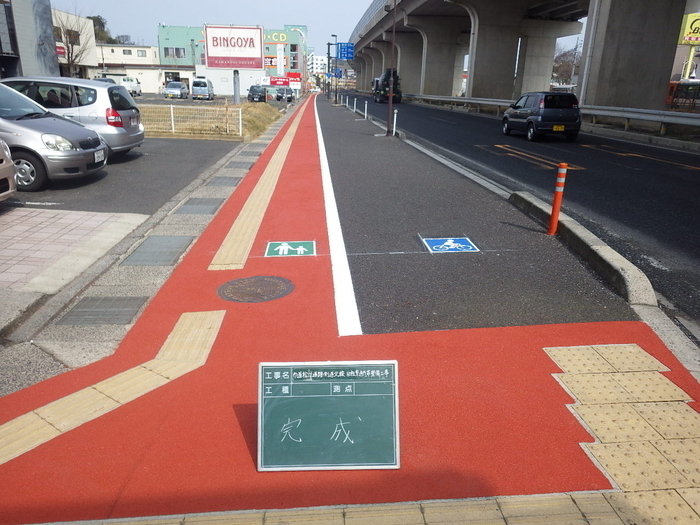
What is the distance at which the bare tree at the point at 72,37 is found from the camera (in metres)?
49.1

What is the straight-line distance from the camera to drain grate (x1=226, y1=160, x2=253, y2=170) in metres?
12.9

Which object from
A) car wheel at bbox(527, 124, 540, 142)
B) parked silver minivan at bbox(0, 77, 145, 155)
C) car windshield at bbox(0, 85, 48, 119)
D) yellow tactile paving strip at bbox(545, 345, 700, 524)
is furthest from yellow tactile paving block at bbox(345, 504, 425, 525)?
car wheel at bbox(527, 124, 540, 142)

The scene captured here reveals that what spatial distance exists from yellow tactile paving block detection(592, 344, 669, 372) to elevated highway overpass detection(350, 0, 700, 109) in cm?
1896

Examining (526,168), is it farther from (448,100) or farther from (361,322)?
(448,100)

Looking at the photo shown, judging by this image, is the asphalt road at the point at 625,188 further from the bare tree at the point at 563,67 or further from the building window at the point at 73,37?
the bare tree at the point at 563,67

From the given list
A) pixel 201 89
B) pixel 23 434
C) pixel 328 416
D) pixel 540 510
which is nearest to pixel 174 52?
pixel 201 89

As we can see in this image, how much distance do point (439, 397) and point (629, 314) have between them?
2.30 metres

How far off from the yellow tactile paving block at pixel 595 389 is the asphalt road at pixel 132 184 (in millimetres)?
6734

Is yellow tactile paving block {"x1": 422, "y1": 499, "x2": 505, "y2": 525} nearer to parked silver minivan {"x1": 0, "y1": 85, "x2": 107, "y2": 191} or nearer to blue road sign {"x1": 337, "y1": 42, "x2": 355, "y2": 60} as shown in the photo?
parked silver minivan {"x1": 0, "y1": 85, "x2": 107, "y2": 191}

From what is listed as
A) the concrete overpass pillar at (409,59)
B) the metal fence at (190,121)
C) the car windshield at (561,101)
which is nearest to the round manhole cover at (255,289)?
the metal fence at (190,121)

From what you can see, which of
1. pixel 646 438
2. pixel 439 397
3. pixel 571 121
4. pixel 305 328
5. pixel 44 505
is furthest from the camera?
pixel 571 121

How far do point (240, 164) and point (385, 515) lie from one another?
1178 cm

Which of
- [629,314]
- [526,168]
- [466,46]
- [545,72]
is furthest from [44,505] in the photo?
[466,46]

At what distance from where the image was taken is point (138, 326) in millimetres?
4602
